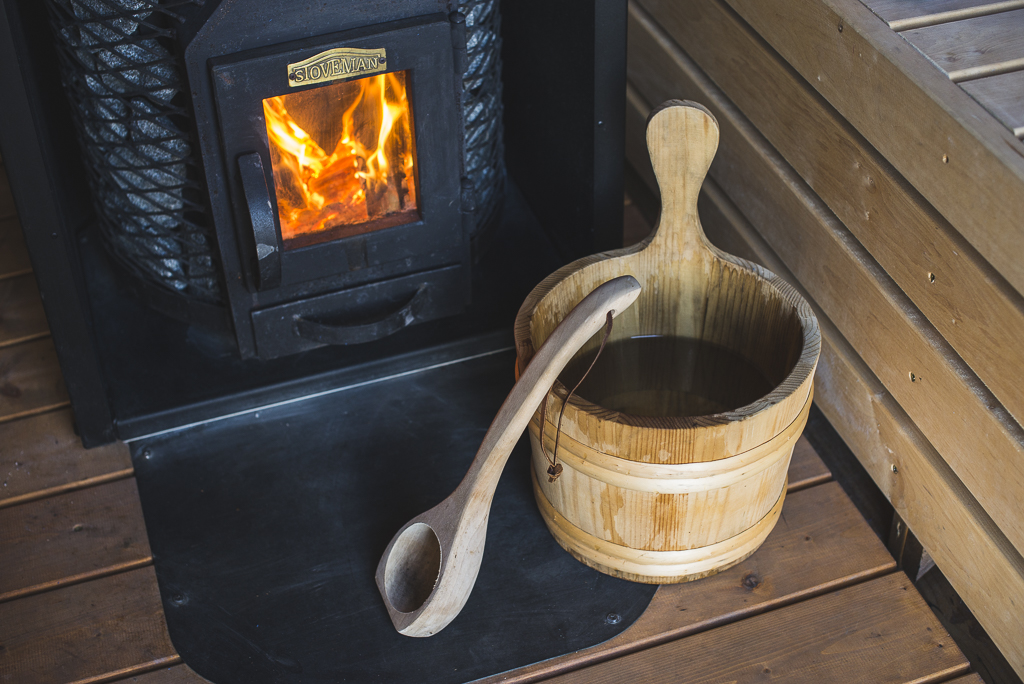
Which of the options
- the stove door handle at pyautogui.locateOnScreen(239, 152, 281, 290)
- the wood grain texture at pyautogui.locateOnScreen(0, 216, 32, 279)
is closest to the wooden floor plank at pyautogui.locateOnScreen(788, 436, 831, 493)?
the stove door handle at pyautogui.locateOnScreen(239, 152, 281, 290)

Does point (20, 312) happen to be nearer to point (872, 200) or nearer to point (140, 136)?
point (140, 136)

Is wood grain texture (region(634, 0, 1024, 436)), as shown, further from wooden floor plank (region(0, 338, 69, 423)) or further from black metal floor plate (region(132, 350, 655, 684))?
wooden floor plank (region(0, 338, 69, 423))

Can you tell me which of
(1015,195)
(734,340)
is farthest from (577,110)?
(1015,195)

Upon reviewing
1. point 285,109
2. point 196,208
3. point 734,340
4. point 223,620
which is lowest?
point 223,620

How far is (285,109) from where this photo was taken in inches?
49.6

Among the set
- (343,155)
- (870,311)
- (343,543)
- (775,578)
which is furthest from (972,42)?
(343,543)

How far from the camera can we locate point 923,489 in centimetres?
125

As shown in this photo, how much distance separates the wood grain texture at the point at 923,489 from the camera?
3.69 feet

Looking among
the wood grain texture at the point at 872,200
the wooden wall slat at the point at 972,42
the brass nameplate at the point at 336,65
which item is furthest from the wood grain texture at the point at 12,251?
the wooden wall slat at the point at 972,42

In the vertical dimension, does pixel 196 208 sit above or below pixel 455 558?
above

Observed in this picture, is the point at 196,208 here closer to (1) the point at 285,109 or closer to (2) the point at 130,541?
(1) the point at 285,109

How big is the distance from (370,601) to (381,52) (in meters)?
0.67

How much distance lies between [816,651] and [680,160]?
60 centimetres

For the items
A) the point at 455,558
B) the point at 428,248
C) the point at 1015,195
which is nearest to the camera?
the point at 1015,195
